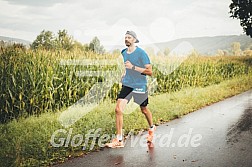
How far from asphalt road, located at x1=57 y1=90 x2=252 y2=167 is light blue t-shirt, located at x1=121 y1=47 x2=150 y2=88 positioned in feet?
3.94

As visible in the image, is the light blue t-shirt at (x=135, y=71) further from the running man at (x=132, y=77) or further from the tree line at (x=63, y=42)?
the tree line at (x=63, y=42)

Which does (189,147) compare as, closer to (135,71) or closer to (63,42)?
(135,71)

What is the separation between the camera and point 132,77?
19.6 feet

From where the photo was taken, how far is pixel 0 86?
782 centimetres

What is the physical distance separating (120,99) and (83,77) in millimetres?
4445

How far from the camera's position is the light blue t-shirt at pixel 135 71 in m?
5.83

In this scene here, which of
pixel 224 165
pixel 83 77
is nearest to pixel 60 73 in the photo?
pixel 83 77

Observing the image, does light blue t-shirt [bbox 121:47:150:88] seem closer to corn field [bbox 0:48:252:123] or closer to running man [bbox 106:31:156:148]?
running man [bbox 106:31:156:148]

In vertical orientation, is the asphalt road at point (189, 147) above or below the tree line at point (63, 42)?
below

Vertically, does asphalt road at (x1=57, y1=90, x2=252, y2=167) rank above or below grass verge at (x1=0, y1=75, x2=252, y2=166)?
below

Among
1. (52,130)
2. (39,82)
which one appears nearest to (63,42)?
(39,82)

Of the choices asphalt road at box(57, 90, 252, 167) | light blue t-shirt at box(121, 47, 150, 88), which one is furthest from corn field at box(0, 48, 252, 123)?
light blue t-shirt at box(121, 47, 150, 88)

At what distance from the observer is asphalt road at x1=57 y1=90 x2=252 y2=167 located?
491 centimetres

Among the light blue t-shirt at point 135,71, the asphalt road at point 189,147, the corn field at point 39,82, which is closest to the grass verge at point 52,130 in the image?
the asphalt road at point 189,147
